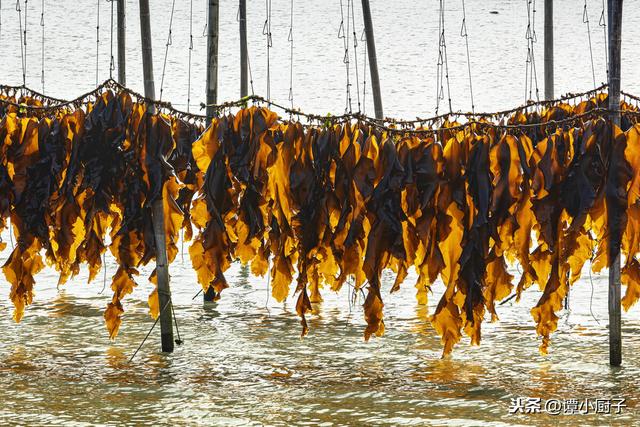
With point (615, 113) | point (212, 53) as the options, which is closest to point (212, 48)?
point (212, 53)

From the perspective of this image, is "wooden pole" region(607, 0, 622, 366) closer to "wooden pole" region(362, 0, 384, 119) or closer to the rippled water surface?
the rippled water surface

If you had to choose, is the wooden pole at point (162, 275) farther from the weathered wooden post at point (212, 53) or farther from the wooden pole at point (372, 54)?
the wooden pole at point (372, 54)

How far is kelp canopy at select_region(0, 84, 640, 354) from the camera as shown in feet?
15.7

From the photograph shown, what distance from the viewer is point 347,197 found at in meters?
5.01

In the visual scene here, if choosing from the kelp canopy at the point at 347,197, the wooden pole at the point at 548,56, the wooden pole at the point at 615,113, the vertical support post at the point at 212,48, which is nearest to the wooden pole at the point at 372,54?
the wooden pole at the point at 548,56

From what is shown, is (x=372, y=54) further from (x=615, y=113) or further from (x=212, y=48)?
(x=615, y=113)

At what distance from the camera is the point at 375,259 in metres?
4.96

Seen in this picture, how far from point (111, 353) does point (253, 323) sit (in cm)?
114

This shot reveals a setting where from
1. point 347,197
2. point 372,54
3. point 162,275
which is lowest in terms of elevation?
point 162,275

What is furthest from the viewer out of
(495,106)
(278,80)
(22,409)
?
(278,80)

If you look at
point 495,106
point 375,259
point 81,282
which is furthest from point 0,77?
point 375,259

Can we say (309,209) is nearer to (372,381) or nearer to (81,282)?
(372,381)

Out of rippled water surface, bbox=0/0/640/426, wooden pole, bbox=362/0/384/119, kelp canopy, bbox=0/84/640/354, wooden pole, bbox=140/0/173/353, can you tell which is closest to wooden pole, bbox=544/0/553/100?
wooden pole, bbox=362/0/384/119

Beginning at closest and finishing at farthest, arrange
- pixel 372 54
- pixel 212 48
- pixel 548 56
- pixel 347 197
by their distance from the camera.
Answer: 1. pixel 347 197
2. pixel 212 48
3. pixel 548 56
4. pixel 372 54
